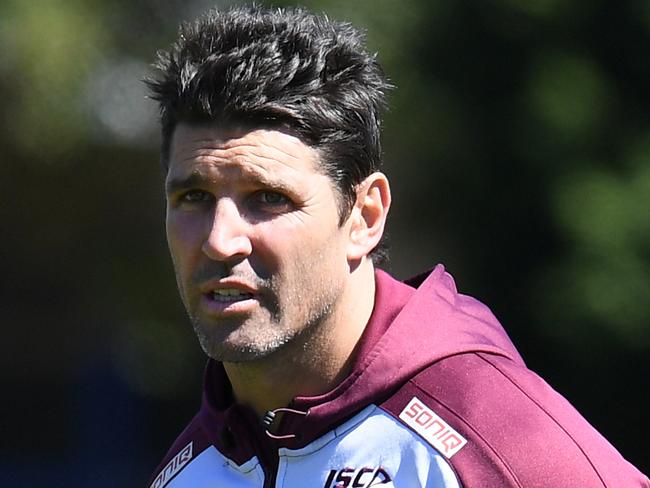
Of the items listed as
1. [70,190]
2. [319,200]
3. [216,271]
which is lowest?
[70,190]

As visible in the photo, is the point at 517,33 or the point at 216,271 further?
the point at 517,33

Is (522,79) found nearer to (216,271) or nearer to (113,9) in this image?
(113,9)

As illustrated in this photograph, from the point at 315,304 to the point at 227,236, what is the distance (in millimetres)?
240

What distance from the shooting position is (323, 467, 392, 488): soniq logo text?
2.35 metres

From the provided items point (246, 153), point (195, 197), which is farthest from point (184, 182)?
point (246, 153)

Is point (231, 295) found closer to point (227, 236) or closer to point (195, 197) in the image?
point (227, 236)

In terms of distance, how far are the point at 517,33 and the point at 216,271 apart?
12.8 ft

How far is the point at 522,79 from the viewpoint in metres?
6.04

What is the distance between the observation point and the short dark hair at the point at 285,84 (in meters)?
2.53

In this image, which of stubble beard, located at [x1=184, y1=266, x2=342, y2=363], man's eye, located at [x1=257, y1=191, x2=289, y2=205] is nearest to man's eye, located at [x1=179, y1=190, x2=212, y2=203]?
man's eye, located at [x1=257, y1=191, x2=289, y2=205]

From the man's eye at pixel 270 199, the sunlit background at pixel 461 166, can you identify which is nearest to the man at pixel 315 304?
the man's eye at pixel 270 199

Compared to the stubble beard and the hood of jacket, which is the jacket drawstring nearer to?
the hood of jacket

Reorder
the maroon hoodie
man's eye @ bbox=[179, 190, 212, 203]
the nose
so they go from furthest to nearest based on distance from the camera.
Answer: man's eye @ bbox=[179, 190, 212, 203] → the nose → the maroon hoodie

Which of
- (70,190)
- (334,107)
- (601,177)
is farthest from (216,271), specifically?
(70,190)
